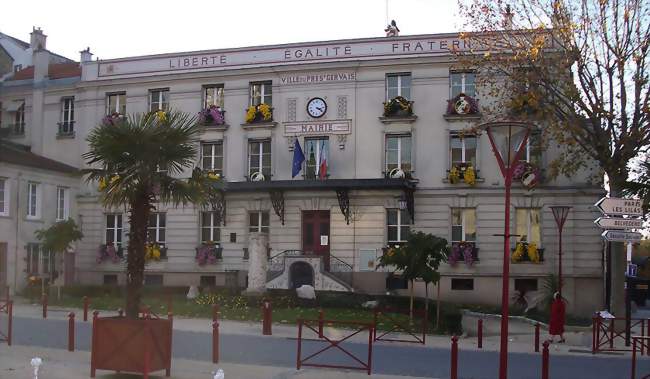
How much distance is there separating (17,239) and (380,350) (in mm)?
23417

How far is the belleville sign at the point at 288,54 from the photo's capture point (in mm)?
34969

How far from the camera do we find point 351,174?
1405 inches

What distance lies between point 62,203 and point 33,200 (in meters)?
2.14

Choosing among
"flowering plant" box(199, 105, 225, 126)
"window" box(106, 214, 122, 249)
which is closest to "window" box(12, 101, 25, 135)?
"window" box(106, 214, 122, 249)

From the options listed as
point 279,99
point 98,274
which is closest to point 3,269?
point 98,274

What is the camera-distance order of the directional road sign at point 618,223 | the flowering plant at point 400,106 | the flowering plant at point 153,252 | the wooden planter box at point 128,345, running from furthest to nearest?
the flowering plant at point 153,252 < the flowering plant at point 400,106 < the directional road sign at point 618,223 < the wooden planter box at point 128,345

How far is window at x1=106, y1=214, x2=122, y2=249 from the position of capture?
39594 mm

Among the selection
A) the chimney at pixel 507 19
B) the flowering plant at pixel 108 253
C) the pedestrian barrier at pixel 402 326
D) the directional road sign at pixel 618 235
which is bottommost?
the pedestrian barrier at pixel 402 326

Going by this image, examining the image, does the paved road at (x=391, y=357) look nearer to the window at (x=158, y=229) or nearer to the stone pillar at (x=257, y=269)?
the stone pillar at (x=257, y=269)

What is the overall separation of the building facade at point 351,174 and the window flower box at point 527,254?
6.3 inches

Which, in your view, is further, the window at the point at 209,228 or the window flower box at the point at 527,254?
the window at the point at 209,228

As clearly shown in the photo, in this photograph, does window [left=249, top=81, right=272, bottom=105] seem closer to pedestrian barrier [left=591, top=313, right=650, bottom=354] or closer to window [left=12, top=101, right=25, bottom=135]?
window [left=12, top=101, right=25, bottom=135]

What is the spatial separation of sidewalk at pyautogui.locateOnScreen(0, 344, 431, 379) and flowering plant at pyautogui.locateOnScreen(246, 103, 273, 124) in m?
21.7

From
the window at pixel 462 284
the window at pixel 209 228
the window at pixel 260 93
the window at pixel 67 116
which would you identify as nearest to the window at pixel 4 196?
the window at pixel 67 116
